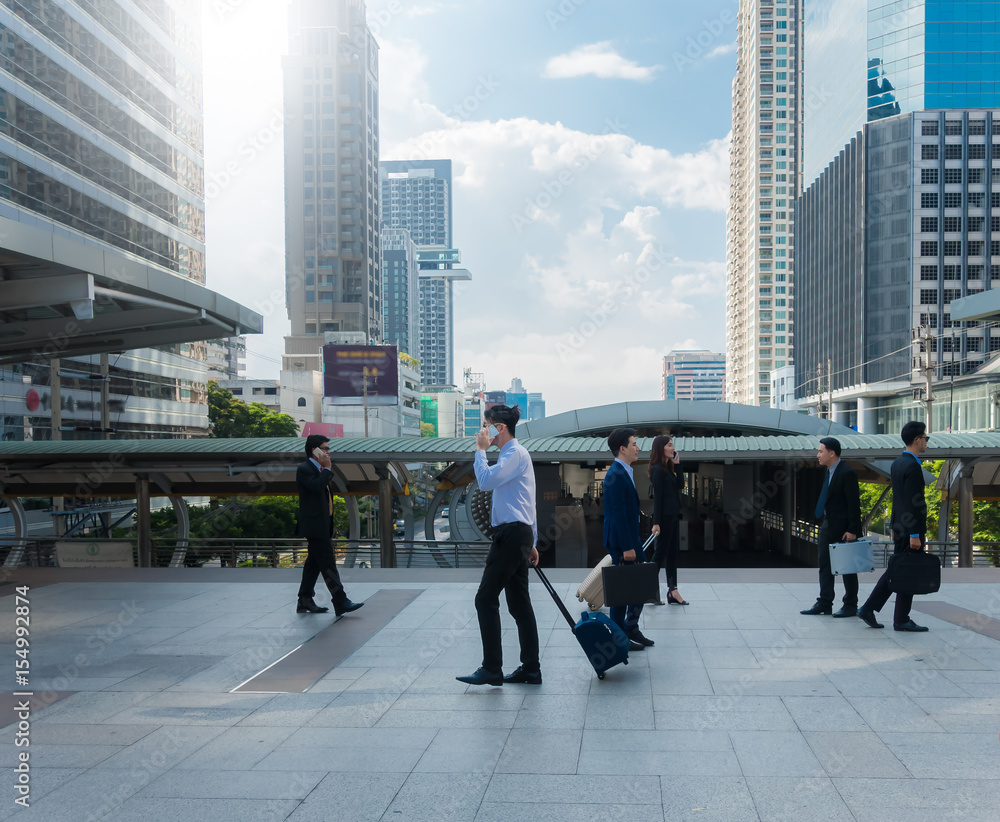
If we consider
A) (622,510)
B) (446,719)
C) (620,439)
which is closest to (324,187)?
(620,439)

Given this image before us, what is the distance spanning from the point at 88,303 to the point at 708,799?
9.21 metres

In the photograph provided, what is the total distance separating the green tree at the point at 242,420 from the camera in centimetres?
5634

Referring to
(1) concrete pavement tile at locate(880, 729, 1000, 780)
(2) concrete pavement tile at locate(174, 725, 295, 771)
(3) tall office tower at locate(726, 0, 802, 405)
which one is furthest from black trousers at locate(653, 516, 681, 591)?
(3) tall office tower at locate(726, 0, 802, 405)

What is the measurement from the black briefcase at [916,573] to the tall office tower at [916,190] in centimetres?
6404

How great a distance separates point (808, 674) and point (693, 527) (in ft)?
61.0

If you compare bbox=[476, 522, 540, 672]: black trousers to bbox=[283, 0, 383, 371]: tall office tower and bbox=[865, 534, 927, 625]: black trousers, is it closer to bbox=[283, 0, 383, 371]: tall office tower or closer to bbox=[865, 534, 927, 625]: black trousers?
bbox=[865, 534, 927, 625]: black trousers

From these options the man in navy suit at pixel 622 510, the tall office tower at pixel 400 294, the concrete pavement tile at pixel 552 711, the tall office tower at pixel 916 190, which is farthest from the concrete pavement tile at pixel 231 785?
the tall office tower at pixel 400 294

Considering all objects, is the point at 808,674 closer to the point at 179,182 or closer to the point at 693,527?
the point at 693,527

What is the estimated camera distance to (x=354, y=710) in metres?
4.85

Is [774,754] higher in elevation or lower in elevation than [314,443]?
lower

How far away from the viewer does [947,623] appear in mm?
6934

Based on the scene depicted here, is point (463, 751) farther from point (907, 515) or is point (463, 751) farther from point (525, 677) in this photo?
point (907, 515)

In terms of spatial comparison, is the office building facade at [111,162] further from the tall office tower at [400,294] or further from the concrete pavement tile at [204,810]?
the tall office tower at [400,294]

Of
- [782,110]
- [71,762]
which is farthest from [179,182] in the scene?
[782,110]
